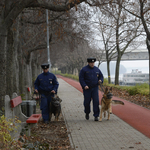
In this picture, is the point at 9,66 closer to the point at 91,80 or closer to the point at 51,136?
the point at 91,80

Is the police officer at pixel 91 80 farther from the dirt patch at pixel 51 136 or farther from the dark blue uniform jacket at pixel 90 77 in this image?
the dirt patch at pixel 51 136

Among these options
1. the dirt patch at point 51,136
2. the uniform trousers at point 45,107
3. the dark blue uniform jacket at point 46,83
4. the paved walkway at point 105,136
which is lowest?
the dirt patch at point 51,136

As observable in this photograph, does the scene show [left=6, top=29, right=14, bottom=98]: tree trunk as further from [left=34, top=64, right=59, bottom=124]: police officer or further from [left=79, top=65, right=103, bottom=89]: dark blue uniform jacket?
[left=79, top=65, right=103, bottom=89]: dark blue uniform jacket

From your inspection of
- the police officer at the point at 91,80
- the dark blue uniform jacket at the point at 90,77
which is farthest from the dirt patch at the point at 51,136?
the dark blue uniform jacket at the point at 90,77

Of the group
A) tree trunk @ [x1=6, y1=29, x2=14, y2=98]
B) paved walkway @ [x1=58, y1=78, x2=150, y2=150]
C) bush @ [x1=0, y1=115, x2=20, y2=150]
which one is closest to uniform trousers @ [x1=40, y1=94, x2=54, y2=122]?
paved walkway @ [x1=58, y1=78, x2=150, y2=150]

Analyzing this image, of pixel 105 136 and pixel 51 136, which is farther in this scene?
pixel 51 136

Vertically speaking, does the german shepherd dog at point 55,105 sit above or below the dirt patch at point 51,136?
above

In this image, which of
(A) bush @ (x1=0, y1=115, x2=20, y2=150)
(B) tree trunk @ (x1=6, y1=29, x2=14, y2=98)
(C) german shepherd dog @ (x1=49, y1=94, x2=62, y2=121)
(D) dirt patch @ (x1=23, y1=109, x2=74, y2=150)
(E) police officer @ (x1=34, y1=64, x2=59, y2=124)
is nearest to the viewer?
(A) bush @ (x1=0, y1=115, x2=20, y2=150)

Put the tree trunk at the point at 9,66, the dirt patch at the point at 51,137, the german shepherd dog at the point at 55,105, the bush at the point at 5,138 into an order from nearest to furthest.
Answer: the bush at the point at 5,138, the dirt patch at the point at 51,137, the german shepherd dog at the point at 55,105, the tree trunk at the point at 9,66

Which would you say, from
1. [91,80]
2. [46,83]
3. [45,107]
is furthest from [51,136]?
[91,80]

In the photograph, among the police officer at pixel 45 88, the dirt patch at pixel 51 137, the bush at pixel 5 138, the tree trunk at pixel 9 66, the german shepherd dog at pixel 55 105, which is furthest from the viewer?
the tree trunk at pixel 9 66

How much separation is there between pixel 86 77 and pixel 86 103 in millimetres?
905

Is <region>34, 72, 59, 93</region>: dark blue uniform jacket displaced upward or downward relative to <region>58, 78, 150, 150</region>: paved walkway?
upward

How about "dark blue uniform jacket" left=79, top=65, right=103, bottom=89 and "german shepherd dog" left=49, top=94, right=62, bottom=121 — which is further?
"dark blue uniform jacket" left=79, top=65, right=103, bottom=89
